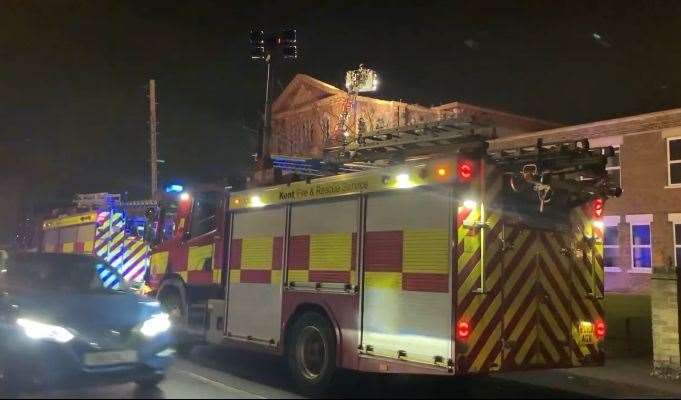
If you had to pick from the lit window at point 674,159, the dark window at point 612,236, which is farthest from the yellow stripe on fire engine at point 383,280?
the dark window at point 612,236

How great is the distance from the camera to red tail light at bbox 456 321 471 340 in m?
6.05

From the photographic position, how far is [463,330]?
19.9 feet

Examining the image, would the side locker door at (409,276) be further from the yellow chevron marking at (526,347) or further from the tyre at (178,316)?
the tyre at (178,316)

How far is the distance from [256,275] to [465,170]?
3588 millimetres

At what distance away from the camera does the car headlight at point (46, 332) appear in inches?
237

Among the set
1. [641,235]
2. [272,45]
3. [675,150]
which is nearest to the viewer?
[272,45]

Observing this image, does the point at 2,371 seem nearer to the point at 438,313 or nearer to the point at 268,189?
the point at 268,189

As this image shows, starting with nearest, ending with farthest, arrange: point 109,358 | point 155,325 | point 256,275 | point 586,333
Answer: point 109,358, point 155,325, point 586,333, point 256,275

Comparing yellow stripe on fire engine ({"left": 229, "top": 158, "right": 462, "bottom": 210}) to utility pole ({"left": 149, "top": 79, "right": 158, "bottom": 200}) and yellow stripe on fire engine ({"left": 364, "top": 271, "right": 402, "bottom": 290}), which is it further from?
utility pole ({"left": 149, "top": 79, "right": 158, "bottom": 200})

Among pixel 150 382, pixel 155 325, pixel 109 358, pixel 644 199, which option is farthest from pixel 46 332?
pixel 644 199

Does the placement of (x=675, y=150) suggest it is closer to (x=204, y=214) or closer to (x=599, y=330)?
(x=599, y=330)

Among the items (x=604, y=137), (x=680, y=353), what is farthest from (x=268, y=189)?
(x=604, y=137)

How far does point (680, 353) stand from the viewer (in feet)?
29.0

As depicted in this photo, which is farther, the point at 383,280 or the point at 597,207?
the point at 597,207
